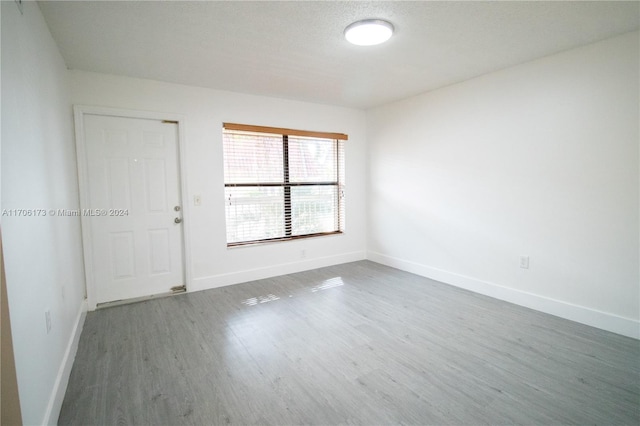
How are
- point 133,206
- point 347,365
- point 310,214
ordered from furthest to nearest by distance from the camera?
point 310,214 < point 133,206 < point 347,365

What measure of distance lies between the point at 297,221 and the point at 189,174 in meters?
1.62

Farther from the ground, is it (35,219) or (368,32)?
(368,32)

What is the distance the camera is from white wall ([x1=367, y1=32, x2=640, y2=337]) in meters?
2.57

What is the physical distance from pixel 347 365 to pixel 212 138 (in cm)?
293

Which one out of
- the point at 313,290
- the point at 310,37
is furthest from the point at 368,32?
the point at 313,290

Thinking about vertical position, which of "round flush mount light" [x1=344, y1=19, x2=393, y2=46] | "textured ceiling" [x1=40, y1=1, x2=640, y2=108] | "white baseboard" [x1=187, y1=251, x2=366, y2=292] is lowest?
"white baseboard" [x1=187, y1=251, x2=366, y2=292]

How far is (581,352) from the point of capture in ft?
7.70

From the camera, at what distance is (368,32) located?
229 cm

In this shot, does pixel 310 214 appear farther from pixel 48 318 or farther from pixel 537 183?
pixel 48 318

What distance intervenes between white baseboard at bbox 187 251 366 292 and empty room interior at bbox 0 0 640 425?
4cm

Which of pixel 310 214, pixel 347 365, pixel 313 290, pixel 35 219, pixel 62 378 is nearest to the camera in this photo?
pixel 35 219

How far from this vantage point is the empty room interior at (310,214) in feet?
5.94

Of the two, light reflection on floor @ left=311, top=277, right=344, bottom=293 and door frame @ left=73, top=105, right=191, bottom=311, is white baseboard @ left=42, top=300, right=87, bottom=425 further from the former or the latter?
light reflection on floor @ left=311, top=277, right=344, bottom=293

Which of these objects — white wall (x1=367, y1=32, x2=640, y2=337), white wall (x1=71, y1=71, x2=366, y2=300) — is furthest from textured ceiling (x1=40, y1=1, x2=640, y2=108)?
white wall (x1=367, y1=32, x2=640, y2=337)
